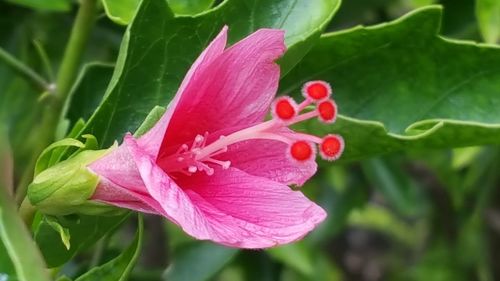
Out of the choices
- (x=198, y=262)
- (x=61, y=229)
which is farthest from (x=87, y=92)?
(x=198, y=262)

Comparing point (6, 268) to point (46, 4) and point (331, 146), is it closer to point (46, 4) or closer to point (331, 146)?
point (331, 146)

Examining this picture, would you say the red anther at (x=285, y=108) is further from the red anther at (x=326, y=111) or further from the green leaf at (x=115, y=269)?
the green leaf at (x=115, y=269)

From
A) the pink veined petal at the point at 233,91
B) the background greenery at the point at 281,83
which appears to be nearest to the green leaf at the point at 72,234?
the background greenery at the point at 281,83

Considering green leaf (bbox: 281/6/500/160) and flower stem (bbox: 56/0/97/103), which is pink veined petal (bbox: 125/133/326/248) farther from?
flower stem (bbox: 56/0/97/103)

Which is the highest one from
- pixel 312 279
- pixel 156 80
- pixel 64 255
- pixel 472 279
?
pixel 156 80

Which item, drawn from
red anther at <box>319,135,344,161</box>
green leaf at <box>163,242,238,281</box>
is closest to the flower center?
red anther at <box>319,135,344,161</box>

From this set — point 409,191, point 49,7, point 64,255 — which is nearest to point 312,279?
point 409,191

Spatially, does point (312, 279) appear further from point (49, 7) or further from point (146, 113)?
point (146, 113)

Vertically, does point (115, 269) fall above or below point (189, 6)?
below
